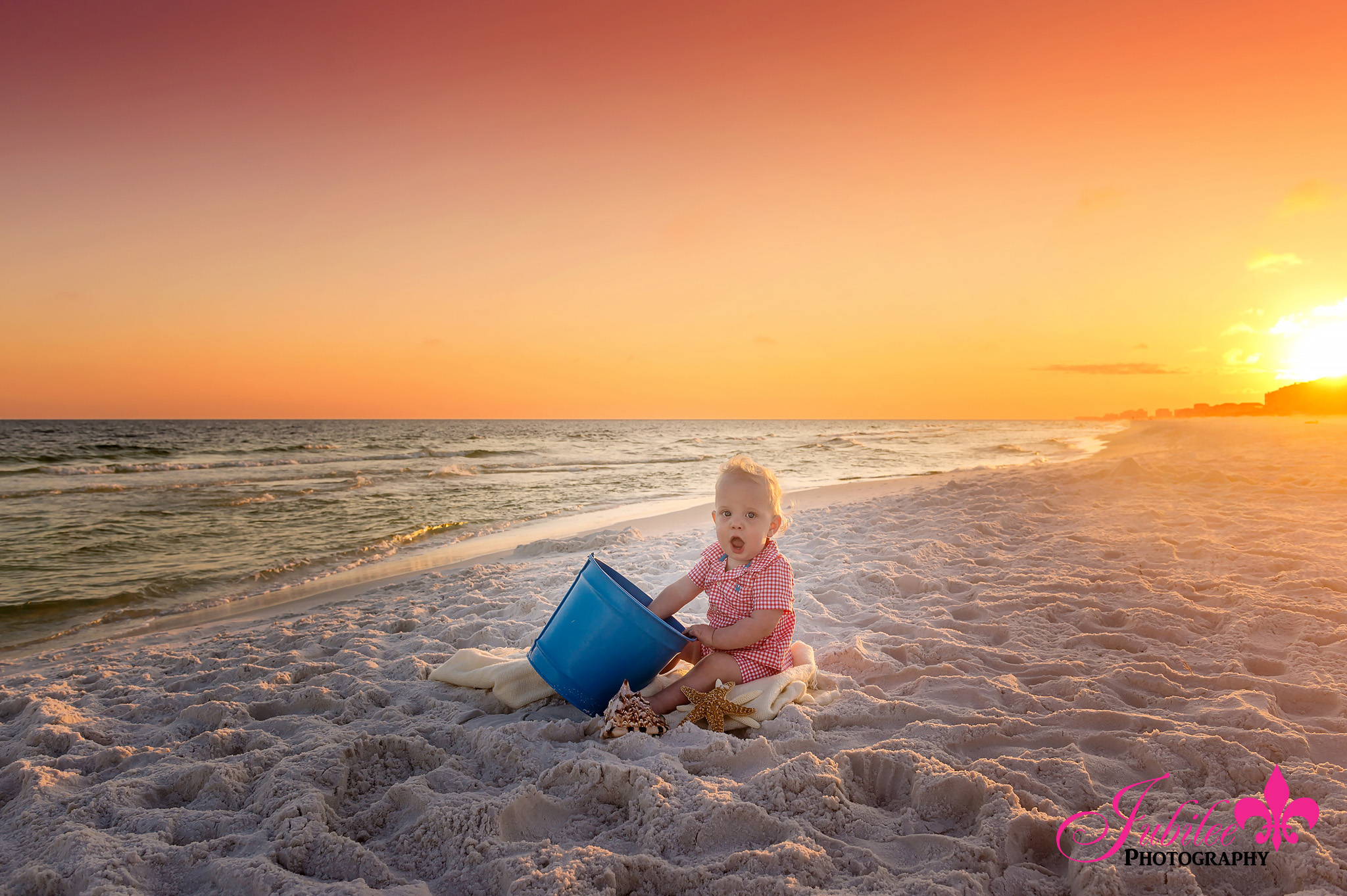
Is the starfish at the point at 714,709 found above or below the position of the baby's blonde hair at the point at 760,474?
below

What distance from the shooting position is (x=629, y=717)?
265 centimetres

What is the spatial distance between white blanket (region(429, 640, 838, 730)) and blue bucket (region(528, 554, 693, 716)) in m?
0.25

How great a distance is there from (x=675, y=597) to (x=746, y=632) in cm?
41

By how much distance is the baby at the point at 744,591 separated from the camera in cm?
284

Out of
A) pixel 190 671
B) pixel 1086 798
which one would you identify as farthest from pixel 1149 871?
pixel 190 671

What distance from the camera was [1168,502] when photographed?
7.36 meters

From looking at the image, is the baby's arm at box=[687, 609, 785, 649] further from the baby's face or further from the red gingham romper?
the baby's face

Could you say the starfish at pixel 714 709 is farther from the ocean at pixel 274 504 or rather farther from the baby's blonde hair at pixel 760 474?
the ocean at pixel 274 504

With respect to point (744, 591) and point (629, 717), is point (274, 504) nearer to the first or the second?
point (629, 717)

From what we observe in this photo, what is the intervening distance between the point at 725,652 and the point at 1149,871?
1.64 m

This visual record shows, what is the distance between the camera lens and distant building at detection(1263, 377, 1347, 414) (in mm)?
34625

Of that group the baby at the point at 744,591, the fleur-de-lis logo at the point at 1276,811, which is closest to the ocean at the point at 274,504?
the baby at the point at 744,591

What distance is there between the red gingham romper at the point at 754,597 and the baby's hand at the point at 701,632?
101 mm

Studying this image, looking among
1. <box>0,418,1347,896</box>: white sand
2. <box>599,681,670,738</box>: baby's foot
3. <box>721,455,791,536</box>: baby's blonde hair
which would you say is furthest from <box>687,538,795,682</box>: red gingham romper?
<box>599,681,670,738</box>: baby's foot
